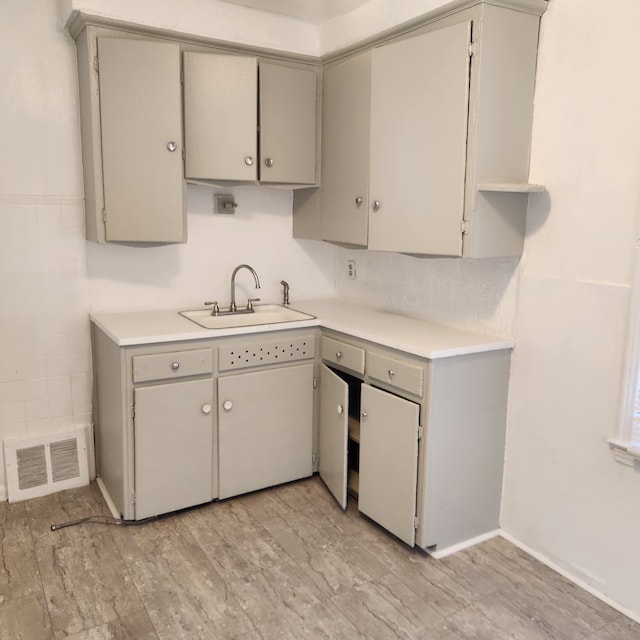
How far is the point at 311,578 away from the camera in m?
2.23

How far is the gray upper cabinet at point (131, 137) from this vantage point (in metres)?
2.50

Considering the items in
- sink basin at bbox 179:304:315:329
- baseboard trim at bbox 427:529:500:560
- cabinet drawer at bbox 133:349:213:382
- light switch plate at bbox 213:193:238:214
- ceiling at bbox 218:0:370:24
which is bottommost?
baseboard trim at bbox 427:529:500:560

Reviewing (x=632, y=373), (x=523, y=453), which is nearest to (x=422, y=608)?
(x=523, y=453)

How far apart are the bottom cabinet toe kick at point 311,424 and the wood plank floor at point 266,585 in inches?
5.6

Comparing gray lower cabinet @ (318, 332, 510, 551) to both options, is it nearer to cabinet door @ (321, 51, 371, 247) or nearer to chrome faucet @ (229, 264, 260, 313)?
cabinet door @ (321, 51, 371, 247)

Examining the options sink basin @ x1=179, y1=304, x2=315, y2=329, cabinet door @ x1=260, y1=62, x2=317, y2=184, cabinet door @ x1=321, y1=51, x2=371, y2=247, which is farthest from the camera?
sink basin @ x1=179, y1=304, x2=315, y2=329

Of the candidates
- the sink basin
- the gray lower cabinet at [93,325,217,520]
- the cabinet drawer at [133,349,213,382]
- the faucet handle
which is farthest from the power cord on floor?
the faucet handle

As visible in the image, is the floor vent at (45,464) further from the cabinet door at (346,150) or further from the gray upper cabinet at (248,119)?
the cabinet door at (346,150)

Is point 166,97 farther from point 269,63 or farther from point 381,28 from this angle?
point 381,28

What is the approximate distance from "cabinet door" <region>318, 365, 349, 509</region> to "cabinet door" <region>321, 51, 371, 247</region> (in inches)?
27.5

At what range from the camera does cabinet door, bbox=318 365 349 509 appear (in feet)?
8.82

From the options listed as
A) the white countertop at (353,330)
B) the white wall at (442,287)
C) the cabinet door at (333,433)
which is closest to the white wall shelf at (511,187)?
the white wall at (442,287)

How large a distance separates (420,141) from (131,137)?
127 centimetres

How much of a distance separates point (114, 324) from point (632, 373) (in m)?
2.14
